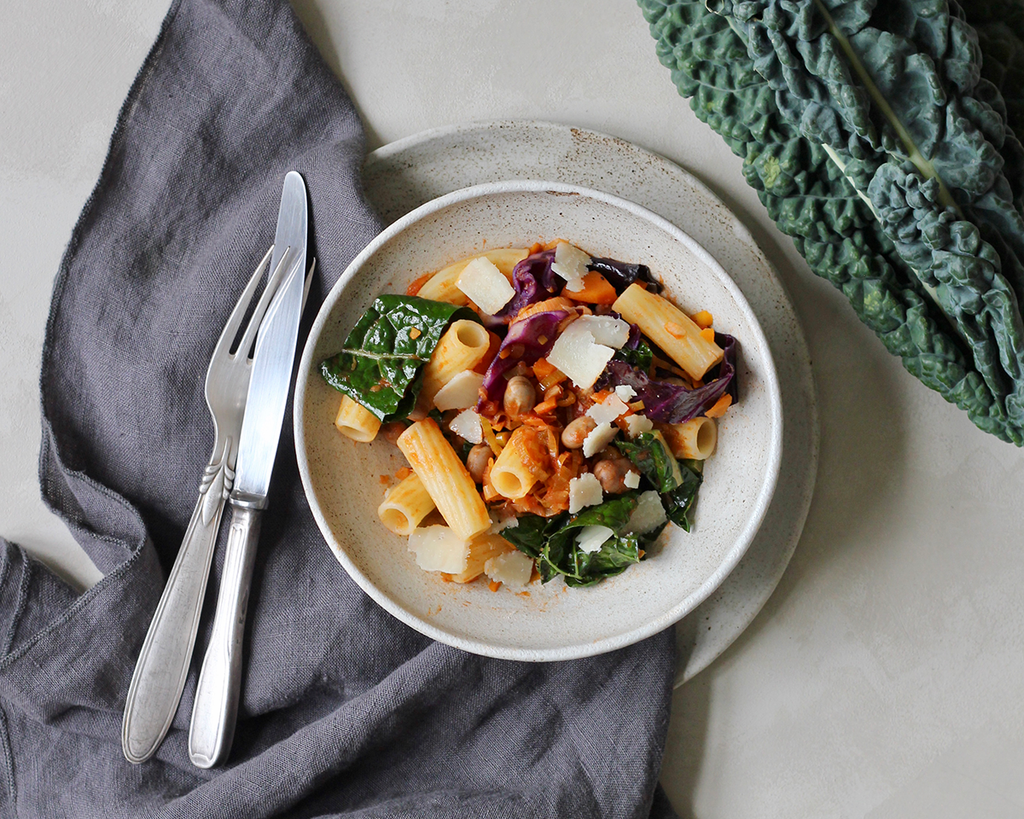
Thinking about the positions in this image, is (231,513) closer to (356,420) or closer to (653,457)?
(356,420)

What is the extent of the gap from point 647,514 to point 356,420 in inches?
34.7

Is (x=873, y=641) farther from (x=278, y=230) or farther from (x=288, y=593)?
(x=278, y=230)

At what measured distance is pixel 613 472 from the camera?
7.46 feet

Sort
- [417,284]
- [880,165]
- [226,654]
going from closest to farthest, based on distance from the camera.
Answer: [880,165] < [417,284] < [226,654]

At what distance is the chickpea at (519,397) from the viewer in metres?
2.30

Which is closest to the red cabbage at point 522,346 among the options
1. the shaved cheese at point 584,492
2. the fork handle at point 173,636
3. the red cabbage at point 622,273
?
the red cabbage at point 622,273

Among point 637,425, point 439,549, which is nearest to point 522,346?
point 637,425

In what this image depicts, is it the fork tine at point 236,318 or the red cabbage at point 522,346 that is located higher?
the fork tine at point 236,318

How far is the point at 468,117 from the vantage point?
2660mm

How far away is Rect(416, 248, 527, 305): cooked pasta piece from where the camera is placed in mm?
2412

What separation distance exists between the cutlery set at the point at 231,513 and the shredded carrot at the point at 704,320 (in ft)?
3.95

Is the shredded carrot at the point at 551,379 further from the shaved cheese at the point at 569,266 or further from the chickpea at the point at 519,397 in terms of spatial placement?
the shaved cheese at the point at 569,266

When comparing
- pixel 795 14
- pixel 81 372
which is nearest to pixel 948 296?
pixel 795 14

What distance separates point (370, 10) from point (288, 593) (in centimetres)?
189
